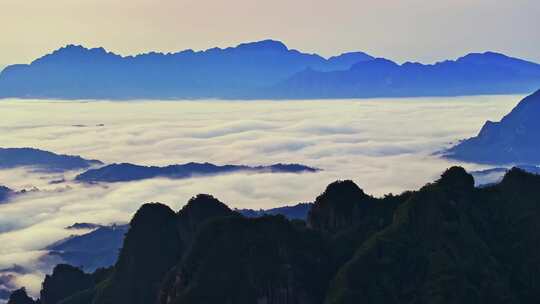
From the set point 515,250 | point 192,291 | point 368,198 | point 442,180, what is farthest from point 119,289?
point 515,250

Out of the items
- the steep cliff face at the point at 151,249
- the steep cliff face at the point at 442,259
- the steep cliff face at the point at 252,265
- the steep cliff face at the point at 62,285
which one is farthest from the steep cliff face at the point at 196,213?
the steep cliff face at the point at 62,285

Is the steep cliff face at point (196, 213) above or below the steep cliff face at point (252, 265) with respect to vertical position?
above

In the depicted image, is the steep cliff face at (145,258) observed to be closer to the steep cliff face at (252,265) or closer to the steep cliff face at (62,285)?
the steep cliff face at (252,265)

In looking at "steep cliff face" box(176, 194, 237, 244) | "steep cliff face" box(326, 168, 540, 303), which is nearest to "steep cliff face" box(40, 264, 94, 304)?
"steep cliff face" box(176, 194, 237, 244)

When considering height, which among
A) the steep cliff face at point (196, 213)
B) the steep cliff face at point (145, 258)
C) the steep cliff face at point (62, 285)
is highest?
the steep cliff face at point (196, 213)

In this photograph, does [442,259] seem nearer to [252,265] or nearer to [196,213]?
[252,265]

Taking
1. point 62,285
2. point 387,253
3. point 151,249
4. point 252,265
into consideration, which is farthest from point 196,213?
point 62,285
